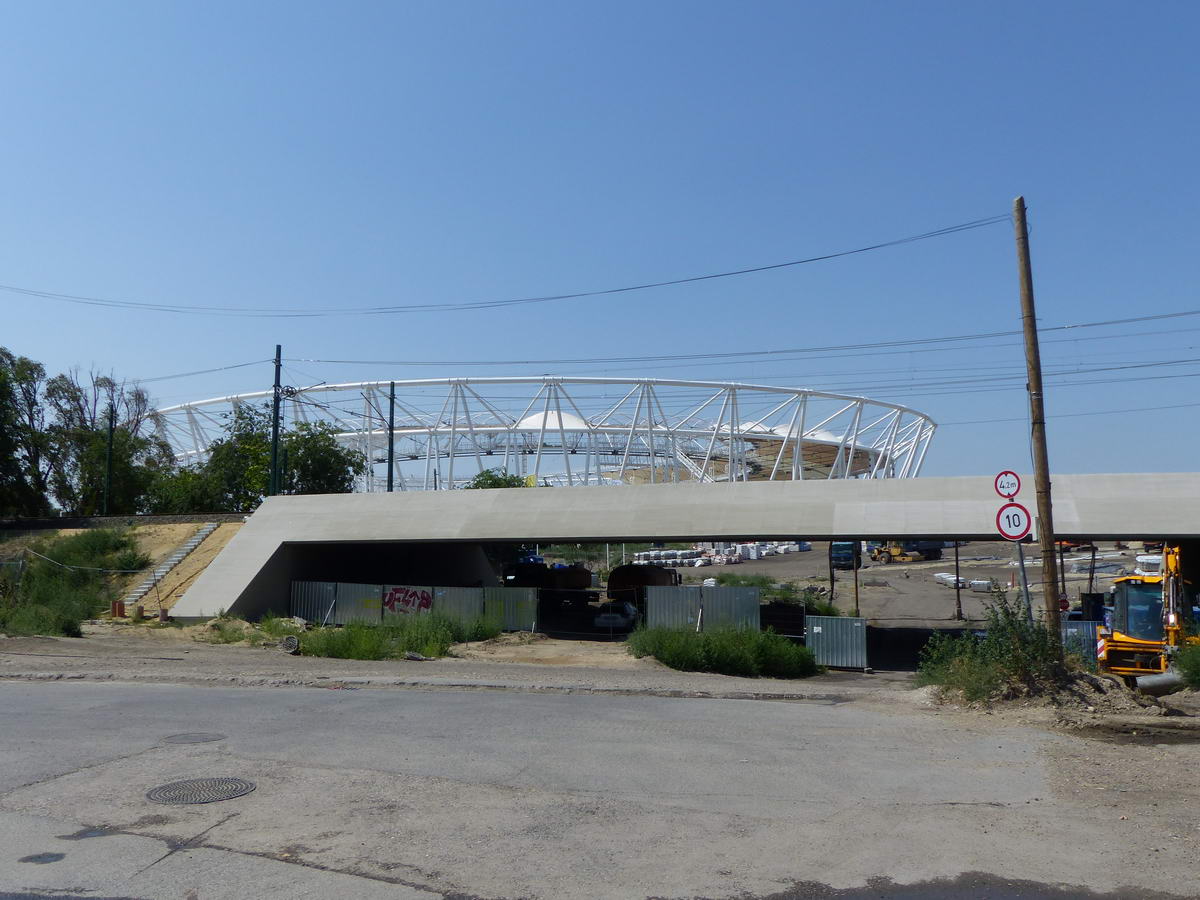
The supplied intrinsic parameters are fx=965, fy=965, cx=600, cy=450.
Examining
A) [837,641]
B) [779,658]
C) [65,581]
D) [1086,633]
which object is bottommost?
[779,658]

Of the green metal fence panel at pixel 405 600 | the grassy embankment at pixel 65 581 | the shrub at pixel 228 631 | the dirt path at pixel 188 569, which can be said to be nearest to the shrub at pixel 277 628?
the shrub at pixel 228 631

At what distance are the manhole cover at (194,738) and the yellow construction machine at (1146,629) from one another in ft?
50.8

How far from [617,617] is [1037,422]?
21.2 metres

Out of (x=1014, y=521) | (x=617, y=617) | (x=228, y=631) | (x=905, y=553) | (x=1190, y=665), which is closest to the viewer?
(x=1014, y=521)

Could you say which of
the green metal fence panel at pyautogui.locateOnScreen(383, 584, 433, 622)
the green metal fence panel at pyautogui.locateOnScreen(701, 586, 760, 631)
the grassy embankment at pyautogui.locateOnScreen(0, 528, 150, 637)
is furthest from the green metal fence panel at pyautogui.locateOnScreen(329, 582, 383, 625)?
the green metal fence panel at pyautogui.locateOnScreen(701, 586, 760, 631)

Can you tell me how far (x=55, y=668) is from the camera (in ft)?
64.6

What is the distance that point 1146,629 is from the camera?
753 inches

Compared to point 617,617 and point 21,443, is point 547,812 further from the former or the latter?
point 21,443

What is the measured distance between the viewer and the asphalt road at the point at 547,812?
6.38 metres

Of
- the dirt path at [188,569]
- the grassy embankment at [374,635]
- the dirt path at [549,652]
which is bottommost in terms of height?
the dirt path at [549,652]

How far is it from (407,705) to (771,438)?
75.6 m

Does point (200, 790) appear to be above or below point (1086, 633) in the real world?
below

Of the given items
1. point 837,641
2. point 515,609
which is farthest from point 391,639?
point 837,641

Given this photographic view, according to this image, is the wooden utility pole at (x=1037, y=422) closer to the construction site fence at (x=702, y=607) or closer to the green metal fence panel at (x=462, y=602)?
the construction site fence at (x=702, y=607)
